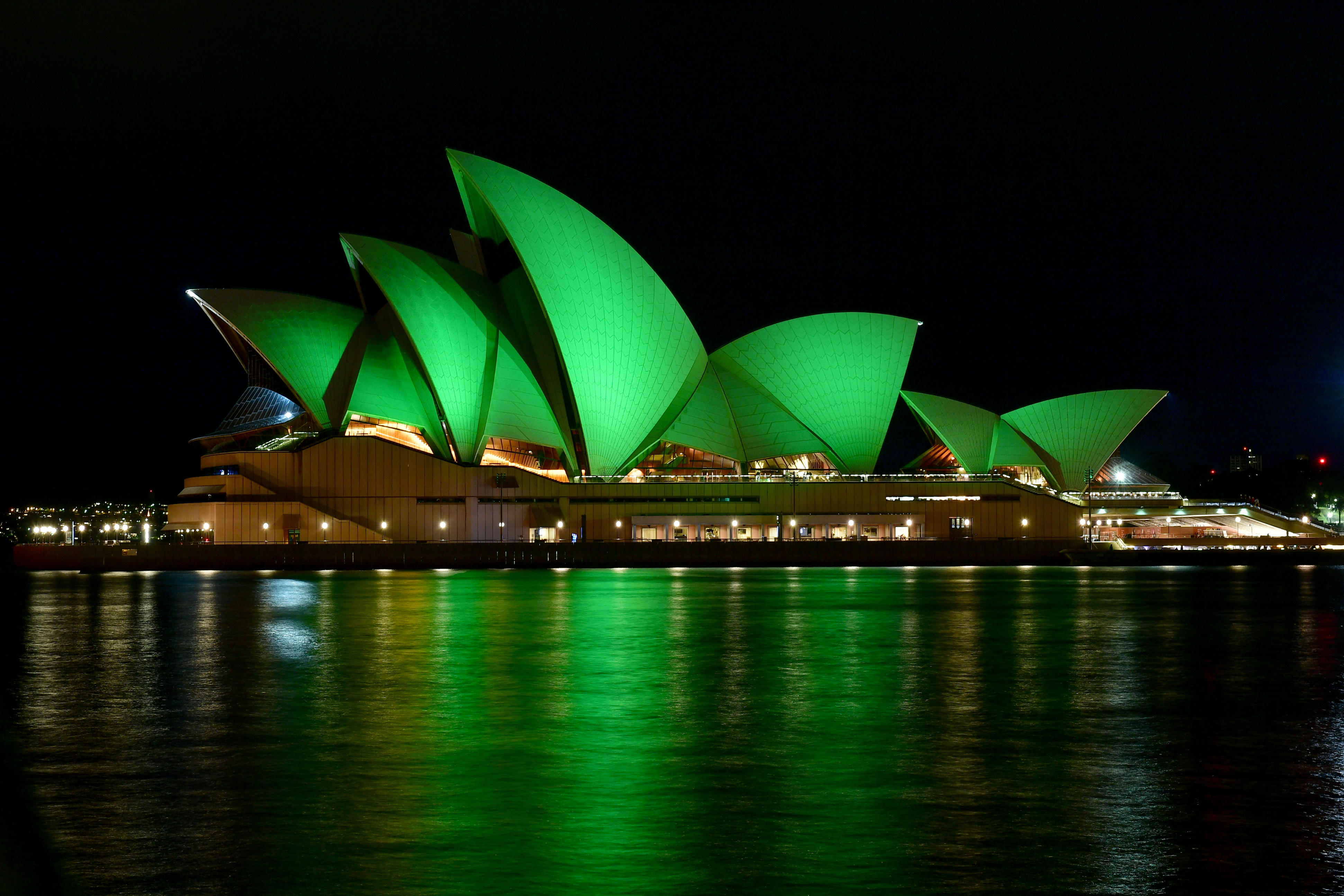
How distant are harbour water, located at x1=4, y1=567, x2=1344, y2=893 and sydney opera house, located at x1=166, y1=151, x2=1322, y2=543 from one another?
86.1 feet

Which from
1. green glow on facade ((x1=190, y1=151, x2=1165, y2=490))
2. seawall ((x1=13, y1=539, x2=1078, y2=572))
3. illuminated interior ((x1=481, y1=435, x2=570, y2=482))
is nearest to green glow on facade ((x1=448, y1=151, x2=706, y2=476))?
green glow on facade ((x1=190, y1=151, x2=1165, y2=490))

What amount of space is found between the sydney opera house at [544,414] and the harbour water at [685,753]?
26.3 m

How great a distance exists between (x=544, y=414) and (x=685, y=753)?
1737 inches

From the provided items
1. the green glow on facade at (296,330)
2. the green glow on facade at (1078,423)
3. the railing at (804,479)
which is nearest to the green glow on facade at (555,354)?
the green glow on facade at (296,330)

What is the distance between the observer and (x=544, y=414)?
55.9 metres

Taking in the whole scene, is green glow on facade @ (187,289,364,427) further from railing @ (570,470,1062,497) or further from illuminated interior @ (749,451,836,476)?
illuminated interior @ (749,451,836,476)

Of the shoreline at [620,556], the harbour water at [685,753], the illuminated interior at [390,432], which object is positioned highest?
the illuminated interior at [390,432]

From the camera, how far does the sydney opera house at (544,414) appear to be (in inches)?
2045

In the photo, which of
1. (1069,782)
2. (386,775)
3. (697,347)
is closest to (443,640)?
(386,775)

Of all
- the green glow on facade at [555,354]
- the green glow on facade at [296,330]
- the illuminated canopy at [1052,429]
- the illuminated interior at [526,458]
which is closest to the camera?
the green glow on facade at [555,354]

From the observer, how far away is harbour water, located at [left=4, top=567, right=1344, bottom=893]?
334 inches

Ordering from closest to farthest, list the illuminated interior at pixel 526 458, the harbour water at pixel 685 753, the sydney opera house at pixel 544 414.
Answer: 1. the harbour water at pixel 685 753
2. the sydney opera house at pixel 544 414
3. the illuminated interior at pixel 526 458

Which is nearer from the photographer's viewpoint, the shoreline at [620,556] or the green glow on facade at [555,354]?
the green glow on facade at [555,354]

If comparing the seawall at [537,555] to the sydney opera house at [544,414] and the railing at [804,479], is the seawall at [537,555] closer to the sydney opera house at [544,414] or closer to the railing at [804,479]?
the sydney opera house at [544,414]
